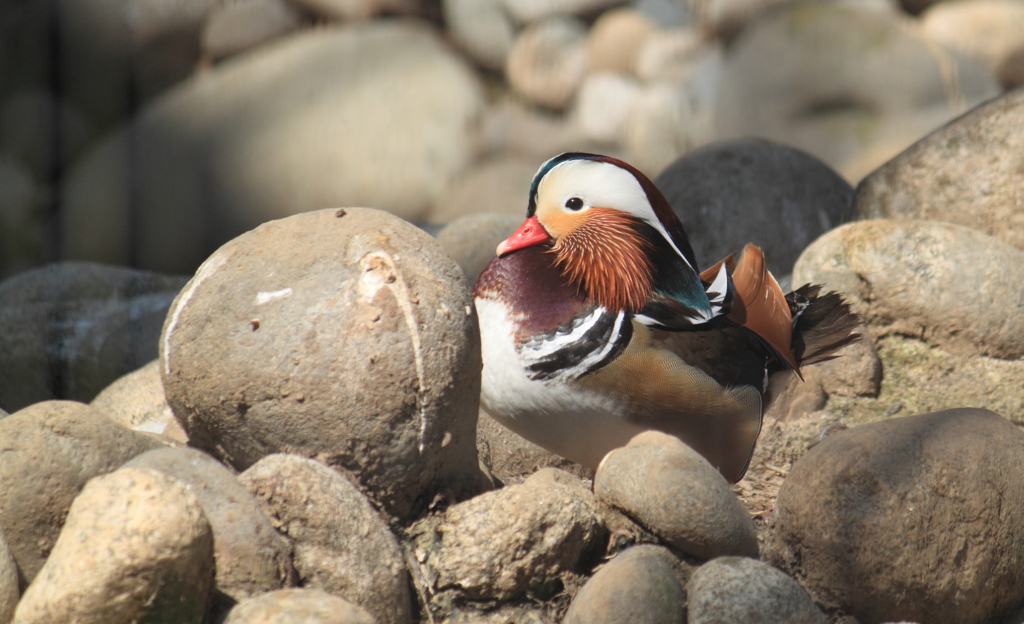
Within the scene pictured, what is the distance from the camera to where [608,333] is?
209cm

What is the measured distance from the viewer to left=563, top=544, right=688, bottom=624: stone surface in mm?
1643

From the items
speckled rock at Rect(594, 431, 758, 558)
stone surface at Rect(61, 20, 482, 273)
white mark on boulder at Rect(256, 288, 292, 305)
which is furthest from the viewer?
stone surface at Rect(61, 20, 482, 273)

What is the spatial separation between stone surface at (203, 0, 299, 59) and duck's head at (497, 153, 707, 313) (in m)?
5.31

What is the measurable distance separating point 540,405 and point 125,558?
3.09 ft

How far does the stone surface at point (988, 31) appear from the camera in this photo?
617 centimetres

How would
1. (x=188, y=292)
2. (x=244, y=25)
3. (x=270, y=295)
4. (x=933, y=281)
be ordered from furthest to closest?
(x=244, y=25), (x=933, y=281), (x=188, y=292), (x=270, y=295)

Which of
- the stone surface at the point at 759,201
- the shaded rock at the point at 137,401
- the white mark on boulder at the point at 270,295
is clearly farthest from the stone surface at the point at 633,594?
the stone surface at the point at 759,201

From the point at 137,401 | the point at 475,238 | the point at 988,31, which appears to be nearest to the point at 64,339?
the point at 137,401

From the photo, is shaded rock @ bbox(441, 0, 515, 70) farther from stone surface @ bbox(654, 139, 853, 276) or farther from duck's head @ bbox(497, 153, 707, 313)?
duck's head @ bbox(497, 153, 707, 313)

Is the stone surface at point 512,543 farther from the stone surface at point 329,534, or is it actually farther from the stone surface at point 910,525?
the stone surface at point 910,525

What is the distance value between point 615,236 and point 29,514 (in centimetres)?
135

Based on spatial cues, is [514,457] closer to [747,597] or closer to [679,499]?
[679,499]

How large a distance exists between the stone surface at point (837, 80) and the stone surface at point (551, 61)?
1121mm

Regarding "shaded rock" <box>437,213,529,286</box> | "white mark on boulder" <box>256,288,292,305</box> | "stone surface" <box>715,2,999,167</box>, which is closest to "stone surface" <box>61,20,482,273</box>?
"stone surface" <box>715,2,999,167</box>
